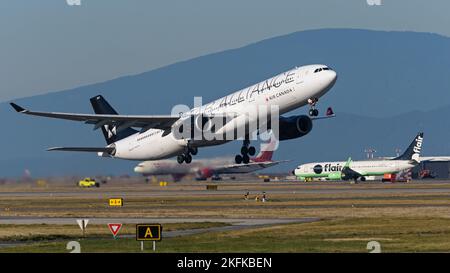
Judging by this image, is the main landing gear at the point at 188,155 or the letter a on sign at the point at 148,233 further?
the main landing gear at the point at 188,155

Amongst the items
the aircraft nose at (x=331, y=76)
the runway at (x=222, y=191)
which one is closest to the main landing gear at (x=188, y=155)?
the aircraft nose at (x=331, y=76)

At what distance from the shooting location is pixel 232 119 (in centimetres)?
7594

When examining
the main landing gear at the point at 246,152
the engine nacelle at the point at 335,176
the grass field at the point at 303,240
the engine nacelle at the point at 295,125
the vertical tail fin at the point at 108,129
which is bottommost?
the grass field at the point at 303,240

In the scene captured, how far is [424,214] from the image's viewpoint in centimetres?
6762

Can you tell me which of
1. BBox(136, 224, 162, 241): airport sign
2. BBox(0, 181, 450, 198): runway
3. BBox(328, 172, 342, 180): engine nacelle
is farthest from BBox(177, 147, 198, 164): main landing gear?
BBox(328, 172, 342, 180): engine nacelle

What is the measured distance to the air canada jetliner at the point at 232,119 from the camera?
72.2m

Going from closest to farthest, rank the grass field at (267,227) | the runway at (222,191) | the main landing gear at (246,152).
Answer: the grass field at (267,227) < the main landing gear at (246,152) < the runway at (222,191)

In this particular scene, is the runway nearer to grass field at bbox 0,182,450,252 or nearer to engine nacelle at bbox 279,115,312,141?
grass field at bbox 0,182,450,252

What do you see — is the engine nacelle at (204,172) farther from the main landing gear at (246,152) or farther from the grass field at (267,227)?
the main landing gear at (246,152)

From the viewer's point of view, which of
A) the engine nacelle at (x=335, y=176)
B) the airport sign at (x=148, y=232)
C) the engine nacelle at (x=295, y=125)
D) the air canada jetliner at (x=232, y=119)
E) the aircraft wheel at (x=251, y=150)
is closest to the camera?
the airport sign at (x=148, y=232)

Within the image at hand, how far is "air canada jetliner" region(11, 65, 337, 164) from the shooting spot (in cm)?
7225

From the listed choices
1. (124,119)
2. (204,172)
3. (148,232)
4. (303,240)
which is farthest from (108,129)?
(148,232)
